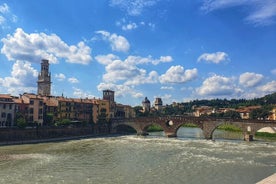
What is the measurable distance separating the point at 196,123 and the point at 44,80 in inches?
2015

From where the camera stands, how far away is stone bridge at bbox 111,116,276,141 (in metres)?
66.4

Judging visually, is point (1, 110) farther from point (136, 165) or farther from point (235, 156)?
point (235, 156)

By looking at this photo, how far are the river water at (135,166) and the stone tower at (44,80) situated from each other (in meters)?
55.1

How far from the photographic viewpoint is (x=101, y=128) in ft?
280

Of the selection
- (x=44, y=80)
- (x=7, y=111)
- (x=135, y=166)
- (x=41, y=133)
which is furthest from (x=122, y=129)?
(x=135, y=166)

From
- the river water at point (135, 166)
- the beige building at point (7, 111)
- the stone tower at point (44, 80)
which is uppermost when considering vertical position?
the stone tower at point (44, 80)

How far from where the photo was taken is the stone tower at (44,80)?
342 feet

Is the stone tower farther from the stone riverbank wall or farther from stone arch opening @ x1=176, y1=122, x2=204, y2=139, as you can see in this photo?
stone arch opening @ x1=176, y1=122, x2=204, y2=139

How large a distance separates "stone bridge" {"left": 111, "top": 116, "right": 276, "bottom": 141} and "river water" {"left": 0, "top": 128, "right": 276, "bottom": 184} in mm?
16070

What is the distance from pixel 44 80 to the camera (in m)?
104

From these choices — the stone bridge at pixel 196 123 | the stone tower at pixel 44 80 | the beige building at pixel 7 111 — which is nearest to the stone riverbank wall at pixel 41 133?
the beige building at pixel 7 111

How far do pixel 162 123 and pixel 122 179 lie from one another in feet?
165

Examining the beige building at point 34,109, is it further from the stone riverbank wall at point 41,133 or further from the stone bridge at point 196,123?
the stone bridge at point 196,123

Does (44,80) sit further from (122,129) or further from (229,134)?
(229,134)
